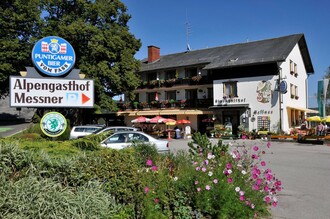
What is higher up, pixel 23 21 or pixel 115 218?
pixel 23 21

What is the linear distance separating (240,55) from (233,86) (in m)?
3.86

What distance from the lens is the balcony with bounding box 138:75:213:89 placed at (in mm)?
37759

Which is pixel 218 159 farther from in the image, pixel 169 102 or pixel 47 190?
pixel 169 102

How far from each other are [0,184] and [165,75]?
3822cm

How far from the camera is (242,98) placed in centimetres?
3378

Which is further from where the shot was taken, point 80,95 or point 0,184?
point 80,95

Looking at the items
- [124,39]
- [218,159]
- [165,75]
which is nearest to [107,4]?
[124,39]

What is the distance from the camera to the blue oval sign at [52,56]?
28.7ft

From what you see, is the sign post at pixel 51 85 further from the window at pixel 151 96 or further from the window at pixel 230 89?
the window at pixel 151 96

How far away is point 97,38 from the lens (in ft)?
107

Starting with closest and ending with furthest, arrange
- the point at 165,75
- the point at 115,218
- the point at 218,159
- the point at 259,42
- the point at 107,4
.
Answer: the point at 115,218 → the point at 218,159 → the point at 107,4 → the point at 259,42 → the point at 165,75

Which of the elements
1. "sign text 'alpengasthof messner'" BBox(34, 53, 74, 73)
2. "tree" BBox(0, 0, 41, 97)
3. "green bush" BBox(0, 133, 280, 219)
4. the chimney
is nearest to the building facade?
the chimney

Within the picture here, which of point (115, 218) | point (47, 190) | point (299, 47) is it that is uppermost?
point (299, 47)

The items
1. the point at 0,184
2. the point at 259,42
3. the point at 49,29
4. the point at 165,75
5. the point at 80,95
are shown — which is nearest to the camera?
the point at 0,184
